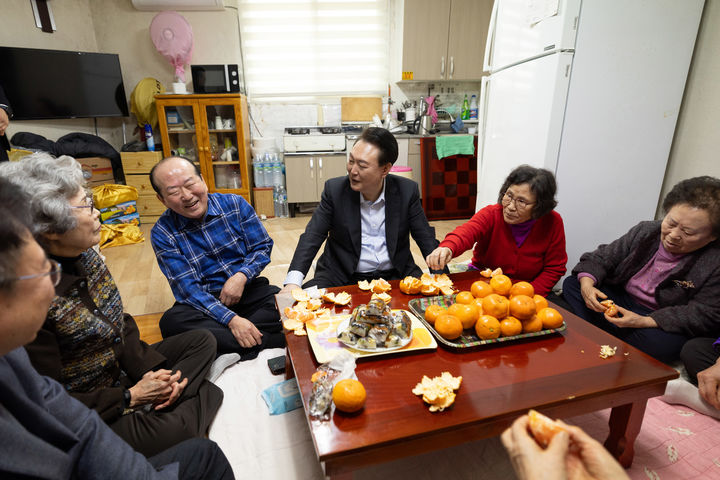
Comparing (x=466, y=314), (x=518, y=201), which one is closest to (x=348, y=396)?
(x=466, y=314)

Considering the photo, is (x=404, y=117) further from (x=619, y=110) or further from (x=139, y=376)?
(x=139, y=376)

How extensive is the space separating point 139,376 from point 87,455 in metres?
0.63

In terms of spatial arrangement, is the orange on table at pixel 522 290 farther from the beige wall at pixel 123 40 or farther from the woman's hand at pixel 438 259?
the beige wall at pixel 123 40

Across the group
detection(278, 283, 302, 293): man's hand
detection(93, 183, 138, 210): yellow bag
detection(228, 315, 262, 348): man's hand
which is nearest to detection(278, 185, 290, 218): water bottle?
detection(93, 183, 138, 210): yellow bag

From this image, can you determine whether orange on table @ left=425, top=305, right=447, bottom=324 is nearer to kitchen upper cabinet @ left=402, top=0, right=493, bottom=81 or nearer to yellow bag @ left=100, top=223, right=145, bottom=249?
yellow bag @ left=100, top=223, right=145, bottom=249

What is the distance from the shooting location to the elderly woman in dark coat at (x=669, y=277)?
4.61ft

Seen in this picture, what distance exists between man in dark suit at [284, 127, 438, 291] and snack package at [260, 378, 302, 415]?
1.62ft

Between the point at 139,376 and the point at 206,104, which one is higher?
the point at 206,104

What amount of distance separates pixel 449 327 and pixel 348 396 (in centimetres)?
39

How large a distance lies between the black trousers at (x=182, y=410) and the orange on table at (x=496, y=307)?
40.3 inches

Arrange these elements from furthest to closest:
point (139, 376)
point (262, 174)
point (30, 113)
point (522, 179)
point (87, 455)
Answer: point (262, 174), point (30, 113), point (522, 179), point (139, 376), point (87, 455)

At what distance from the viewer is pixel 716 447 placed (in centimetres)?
127

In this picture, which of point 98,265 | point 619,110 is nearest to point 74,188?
point 98,265

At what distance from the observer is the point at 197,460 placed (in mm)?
918
